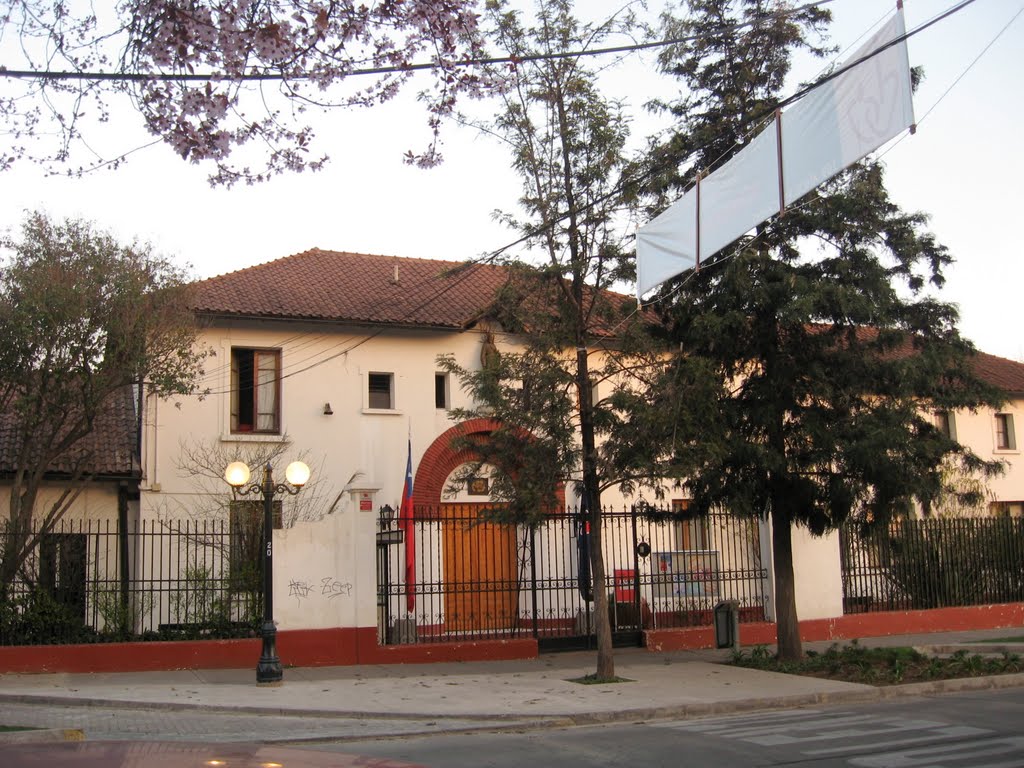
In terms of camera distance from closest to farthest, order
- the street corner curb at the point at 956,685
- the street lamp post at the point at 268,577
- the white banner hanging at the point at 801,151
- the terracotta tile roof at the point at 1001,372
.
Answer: the white banner hanging at the point at 801,151 → the street corner curb at the point at 956,685 → the street lamp post at the point at 268,577 → the terracotta tile roof at the point at 1001,372

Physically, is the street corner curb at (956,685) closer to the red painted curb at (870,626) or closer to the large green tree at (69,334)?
the red painted curb at (870,626)

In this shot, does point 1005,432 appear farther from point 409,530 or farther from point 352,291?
point 409,530

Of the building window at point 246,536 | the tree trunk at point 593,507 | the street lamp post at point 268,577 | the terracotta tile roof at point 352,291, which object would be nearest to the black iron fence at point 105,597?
the building window at point 246,536

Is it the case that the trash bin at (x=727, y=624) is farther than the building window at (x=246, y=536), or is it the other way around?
the trash bin at (x=727, y=624)

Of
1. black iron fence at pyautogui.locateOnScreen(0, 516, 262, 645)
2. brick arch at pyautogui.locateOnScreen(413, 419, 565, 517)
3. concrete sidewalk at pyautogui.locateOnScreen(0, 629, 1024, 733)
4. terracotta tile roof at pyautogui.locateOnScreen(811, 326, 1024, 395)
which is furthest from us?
terracotta tile roof at pyautogui.locateOnScreen(811, 326, 1024, 395)

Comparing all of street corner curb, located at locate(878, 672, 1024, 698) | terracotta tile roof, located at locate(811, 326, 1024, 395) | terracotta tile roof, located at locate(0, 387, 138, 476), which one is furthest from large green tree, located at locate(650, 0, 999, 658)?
terracotta tile roof, located at locate(811, 326, 1024, 395)

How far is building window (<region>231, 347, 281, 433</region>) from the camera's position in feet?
72.2

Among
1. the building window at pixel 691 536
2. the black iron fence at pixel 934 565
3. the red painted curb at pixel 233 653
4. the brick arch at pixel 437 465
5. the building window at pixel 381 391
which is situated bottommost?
the red painted curb at pixel 233 653

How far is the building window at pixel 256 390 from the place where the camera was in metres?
22.0

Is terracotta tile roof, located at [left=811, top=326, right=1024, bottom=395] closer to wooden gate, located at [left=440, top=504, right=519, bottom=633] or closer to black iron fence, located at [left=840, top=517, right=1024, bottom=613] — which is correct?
black iron fence, located at [left=840, top=517, right=1024, bottom=613]

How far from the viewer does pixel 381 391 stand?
2314cm

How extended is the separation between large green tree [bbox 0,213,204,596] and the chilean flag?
470 centimetres

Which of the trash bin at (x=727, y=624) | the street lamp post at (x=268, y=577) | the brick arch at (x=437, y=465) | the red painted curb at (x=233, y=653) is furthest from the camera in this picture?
the brick arch at (x=437, y=465)

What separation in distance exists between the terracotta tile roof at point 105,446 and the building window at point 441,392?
6.43 metres
